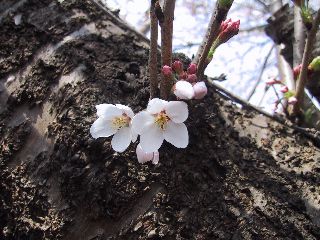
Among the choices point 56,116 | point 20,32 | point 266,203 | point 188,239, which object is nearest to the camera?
point 188,239

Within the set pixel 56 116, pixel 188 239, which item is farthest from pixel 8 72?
pixel 188 239

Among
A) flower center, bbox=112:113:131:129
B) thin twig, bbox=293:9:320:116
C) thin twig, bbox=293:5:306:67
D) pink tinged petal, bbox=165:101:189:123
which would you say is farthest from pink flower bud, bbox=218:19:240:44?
thin twig, bbox=293:5:306:67

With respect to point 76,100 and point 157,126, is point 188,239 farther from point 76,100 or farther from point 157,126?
point 76,100

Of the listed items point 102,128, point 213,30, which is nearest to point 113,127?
point 102,128

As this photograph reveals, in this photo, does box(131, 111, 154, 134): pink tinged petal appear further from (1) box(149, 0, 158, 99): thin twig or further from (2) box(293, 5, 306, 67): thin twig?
(2) box(293, 5, 306, 67): thin twig

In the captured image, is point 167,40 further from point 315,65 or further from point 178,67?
point 315,65

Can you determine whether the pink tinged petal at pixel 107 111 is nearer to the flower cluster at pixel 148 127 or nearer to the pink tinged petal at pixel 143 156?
the flower cluster at pixel 148 127

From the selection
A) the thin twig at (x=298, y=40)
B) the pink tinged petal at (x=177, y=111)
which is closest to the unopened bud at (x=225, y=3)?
the pink tinged petal at (x=177, y=111)
